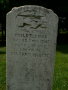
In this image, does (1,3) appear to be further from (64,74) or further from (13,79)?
(13,79)

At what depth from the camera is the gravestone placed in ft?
20.9

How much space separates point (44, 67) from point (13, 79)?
84cm

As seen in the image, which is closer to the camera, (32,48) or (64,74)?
(32,48)

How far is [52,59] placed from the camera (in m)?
6.63

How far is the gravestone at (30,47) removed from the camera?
6.38 metres

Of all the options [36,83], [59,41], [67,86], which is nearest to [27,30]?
[36,83]

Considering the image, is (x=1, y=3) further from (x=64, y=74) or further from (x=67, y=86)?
(x=67, y=86)

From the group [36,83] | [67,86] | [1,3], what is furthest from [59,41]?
[36,83]

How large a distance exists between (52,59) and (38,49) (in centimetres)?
43

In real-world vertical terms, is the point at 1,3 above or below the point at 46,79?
above

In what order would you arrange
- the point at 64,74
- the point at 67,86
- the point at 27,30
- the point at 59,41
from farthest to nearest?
the point at 59,41 < the point at 64,74 < the point at 67,86 < the point at 27,30

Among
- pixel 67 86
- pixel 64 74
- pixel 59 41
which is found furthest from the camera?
pixel 59 41

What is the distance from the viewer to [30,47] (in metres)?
6.54

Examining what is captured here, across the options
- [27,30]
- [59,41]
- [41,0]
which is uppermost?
[41,0]
